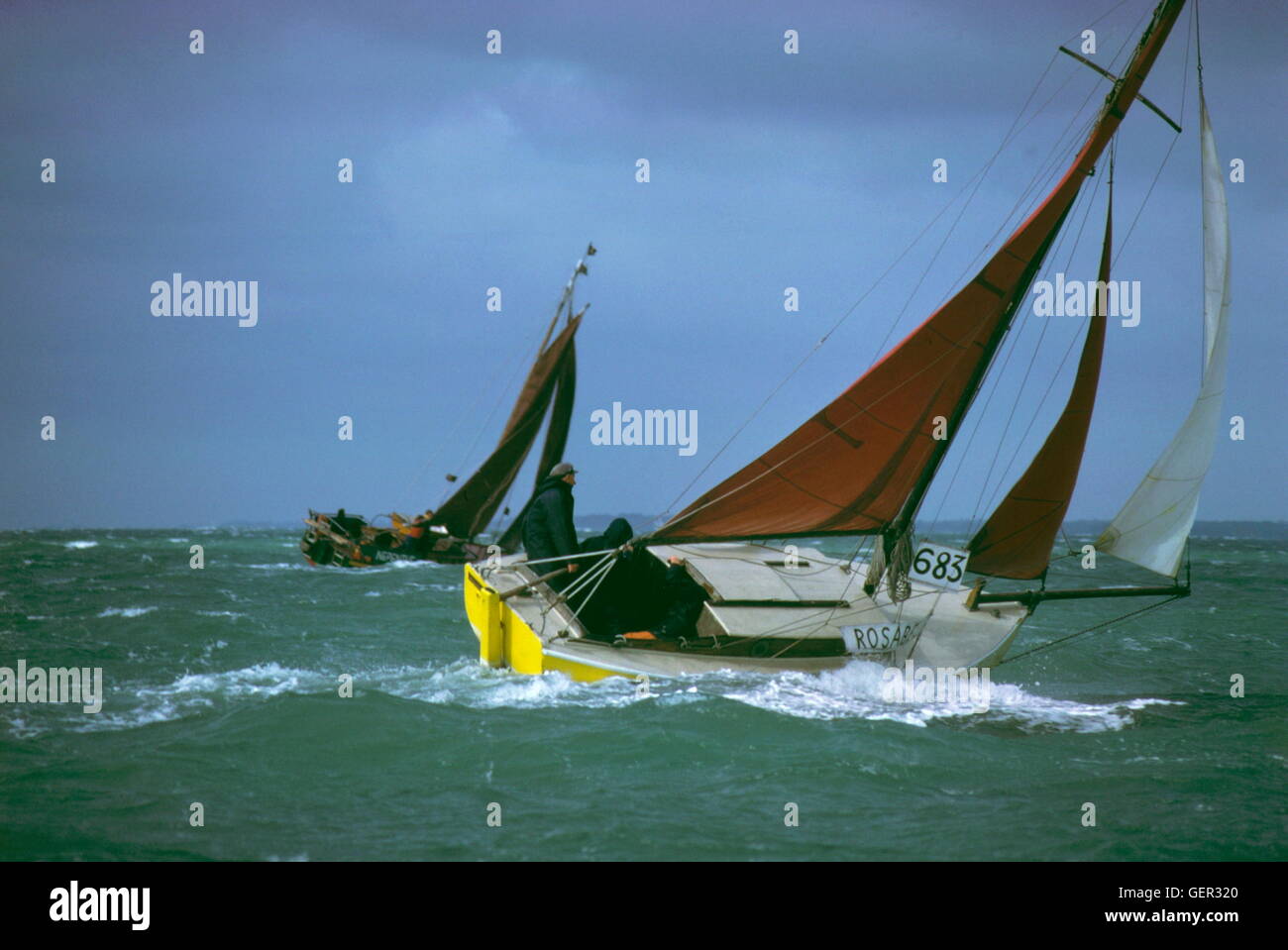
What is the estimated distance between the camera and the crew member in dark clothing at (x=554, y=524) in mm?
12656

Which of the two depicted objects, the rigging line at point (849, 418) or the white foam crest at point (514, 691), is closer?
the white foam crest at point (514, 691)

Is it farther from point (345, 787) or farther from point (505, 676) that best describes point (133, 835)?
point (505, 676)

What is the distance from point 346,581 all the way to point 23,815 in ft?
80.1

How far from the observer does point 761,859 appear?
24.2 ft

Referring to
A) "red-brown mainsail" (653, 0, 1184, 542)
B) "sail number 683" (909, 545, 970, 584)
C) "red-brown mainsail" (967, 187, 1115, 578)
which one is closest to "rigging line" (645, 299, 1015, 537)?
"red-brown mainsail" (653, 0, 1184, 542)

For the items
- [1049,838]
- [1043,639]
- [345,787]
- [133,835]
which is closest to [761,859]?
[1049,838]

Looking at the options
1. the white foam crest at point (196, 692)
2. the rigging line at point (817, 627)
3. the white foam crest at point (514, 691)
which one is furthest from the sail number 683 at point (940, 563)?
the white foam crest at point (196, 692)

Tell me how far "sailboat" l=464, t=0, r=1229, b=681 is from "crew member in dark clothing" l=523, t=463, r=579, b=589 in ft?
0.57

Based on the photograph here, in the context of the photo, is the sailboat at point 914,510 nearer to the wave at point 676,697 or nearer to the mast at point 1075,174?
the mast at point 1075,174

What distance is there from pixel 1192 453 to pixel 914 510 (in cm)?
346

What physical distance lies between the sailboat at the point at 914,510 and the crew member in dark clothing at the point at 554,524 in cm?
17

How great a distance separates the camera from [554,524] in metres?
12.7

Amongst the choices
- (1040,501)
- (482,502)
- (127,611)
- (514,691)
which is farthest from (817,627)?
(482,502)
